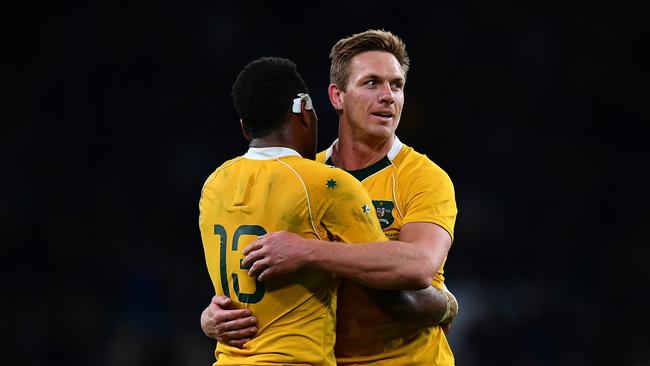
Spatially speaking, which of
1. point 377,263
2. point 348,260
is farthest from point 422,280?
point 348,260

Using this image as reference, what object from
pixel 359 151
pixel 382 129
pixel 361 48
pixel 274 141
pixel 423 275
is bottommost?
pixel 423 275

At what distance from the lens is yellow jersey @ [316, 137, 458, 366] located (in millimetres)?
3902

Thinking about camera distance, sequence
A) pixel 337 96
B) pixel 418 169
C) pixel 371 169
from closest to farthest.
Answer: pixel 418 169, pixel 371 169, pixel 337 96

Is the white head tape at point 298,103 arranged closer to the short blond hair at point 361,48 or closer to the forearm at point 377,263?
the forearm at point 377,263

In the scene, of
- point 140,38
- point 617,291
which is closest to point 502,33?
point 617,291

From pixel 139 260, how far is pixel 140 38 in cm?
347

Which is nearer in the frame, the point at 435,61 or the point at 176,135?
the point at 176,135

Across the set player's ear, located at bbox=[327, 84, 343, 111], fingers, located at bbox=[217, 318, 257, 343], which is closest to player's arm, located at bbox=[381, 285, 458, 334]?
fingers, located at bbox=[217, 318, 257, 343]

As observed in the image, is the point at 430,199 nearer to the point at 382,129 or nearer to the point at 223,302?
the point at 382,129

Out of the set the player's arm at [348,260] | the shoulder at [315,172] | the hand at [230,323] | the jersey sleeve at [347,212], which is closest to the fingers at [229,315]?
the hand at [230,323]

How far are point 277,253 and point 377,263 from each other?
16.4 inches

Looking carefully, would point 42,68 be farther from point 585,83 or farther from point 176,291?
point 585,83

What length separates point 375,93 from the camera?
179 inches

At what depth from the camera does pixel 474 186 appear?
1098 centimetres
